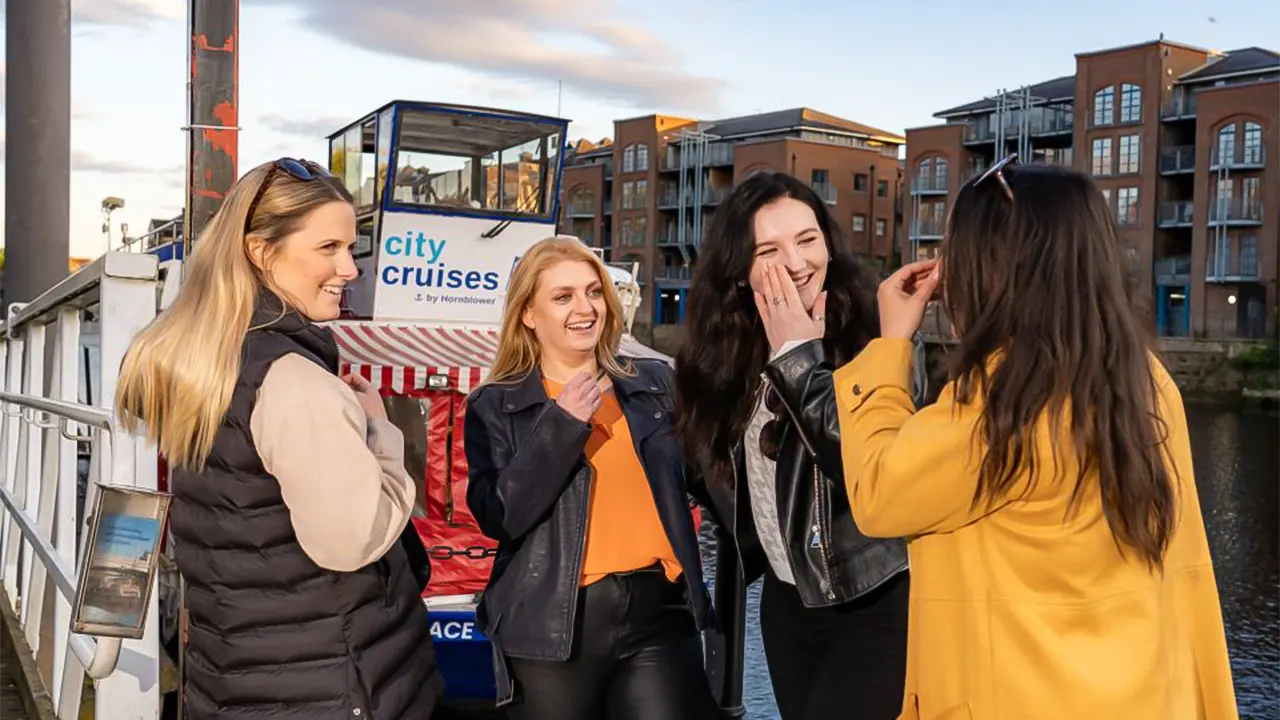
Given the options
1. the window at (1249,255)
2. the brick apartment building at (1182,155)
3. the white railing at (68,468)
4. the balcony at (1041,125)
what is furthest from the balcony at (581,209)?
the white railing at (68,468)

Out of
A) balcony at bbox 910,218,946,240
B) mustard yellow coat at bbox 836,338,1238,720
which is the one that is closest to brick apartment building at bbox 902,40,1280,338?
balcony at bbox 910,218,946,240

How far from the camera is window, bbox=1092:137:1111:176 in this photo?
162 feet

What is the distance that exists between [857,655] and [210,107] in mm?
2631

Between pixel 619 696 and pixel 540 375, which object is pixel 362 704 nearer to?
pixel 619 696

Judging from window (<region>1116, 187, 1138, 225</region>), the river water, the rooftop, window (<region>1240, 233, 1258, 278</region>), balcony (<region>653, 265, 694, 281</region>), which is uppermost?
the rooftop

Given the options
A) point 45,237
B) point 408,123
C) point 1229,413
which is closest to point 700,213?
point 1229,413

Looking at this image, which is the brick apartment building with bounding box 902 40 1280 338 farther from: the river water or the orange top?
the orange top

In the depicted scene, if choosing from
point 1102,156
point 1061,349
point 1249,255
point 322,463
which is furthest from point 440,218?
point 1102,156

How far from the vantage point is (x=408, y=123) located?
41.3 feet

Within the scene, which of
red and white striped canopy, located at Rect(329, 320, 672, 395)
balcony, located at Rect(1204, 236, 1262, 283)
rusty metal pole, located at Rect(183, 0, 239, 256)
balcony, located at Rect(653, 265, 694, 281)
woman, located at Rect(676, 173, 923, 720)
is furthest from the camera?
balcony, located at Rect(653, 265, 694, 281)

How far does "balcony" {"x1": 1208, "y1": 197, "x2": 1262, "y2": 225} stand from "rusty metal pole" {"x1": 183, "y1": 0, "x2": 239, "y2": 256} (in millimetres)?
46586

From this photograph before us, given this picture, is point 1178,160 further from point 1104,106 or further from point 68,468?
point 68,468

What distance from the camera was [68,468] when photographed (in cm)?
457

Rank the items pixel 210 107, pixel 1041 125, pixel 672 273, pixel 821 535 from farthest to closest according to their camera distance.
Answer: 1. pixel 672 273
2. pixel 1041 125
3. pixel 210 107
4. pixel 821 535
